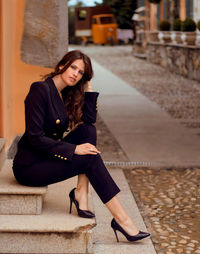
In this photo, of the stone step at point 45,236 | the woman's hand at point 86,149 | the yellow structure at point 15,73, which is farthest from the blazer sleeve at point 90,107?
the yellow structure at point 15,73

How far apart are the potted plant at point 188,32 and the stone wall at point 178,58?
0.75 ft

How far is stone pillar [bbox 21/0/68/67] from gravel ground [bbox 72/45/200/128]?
267 centimetres

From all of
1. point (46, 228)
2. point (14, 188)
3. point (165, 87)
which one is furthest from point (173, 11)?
point (46, 228)

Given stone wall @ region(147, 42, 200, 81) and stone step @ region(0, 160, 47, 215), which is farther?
stone wall @ region(147, 42, 200, 81)

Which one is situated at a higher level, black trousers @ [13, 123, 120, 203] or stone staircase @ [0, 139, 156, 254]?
black trousers @ [13, 123, 120, 203]

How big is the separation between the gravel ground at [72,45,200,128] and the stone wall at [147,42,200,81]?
170 mm

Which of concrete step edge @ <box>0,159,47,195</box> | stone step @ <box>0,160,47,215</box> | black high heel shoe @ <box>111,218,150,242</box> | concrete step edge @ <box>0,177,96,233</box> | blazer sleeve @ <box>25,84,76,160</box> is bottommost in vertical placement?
black high heel shoe @ <box>111,218,150,242</box>

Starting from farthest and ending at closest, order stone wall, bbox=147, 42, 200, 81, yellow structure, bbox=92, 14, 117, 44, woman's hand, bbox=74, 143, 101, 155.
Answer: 1. yellow structure, bbox=92, 14, 117, 44
2. stone wall, bbox=147, 42, 200, 81
3. woman's hand, bbox=74, 143, 101, 155

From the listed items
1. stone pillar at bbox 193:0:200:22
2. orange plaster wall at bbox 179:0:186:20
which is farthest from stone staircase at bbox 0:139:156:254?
orange plaster wall at bbox 179:0:186:20

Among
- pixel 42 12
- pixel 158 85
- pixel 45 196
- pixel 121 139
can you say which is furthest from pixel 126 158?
pixel 158 85

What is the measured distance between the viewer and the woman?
10.4 feet

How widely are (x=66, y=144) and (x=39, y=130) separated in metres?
0.16

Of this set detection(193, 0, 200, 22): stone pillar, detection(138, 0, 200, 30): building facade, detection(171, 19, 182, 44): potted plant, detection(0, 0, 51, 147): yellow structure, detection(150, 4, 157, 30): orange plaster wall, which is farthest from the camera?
detection(150, 4, 157, 30): orange plaster wall

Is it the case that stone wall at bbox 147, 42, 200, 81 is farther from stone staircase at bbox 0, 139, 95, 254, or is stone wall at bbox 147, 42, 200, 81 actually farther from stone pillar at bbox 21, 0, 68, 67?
stone staircase at bbox 0, 139, 95, 254
